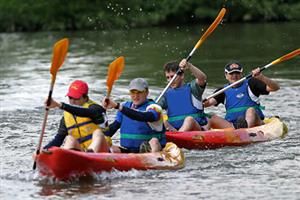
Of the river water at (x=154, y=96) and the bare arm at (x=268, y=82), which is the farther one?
the bare arm at (x=268, y=82)

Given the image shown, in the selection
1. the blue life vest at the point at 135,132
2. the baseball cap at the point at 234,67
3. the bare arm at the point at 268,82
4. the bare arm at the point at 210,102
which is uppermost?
the baseball cap at the point at 234,67

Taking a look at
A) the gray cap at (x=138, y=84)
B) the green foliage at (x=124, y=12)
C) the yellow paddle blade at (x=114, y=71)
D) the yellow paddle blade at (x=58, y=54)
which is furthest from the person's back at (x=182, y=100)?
the green foliage at (x=124, y=12)

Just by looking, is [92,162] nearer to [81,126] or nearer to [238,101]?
[81,126]

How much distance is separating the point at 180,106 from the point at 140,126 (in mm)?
1865

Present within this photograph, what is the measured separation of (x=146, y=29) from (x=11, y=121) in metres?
29.8

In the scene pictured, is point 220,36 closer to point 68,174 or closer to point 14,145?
point 14,145

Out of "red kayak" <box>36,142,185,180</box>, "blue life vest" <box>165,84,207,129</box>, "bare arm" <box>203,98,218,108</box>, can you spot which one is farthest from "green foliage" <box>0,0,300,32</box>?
"red kayak" <box>36,142,185,180</box>

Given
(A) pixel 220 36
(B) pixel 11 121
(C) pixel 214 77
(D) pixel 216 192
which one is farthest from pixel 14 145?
(A) pixel 220 36

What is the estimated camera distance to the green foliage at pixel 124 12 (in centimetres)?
4441

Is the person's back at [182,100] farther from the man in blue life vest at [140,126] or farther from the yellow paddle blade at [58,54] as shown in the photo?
the yellow paddle blade at [58,54]

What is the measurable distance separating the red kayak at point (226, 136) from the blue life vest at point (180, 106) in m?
0.36

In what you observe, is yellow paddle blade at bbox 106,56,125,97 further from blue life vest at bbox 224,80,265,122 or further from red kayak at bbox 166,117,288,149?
blue life vest at bbox 224,80,265,122

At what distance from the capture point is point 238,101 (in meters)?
12.6

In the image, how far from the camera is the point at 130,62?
26484mm
